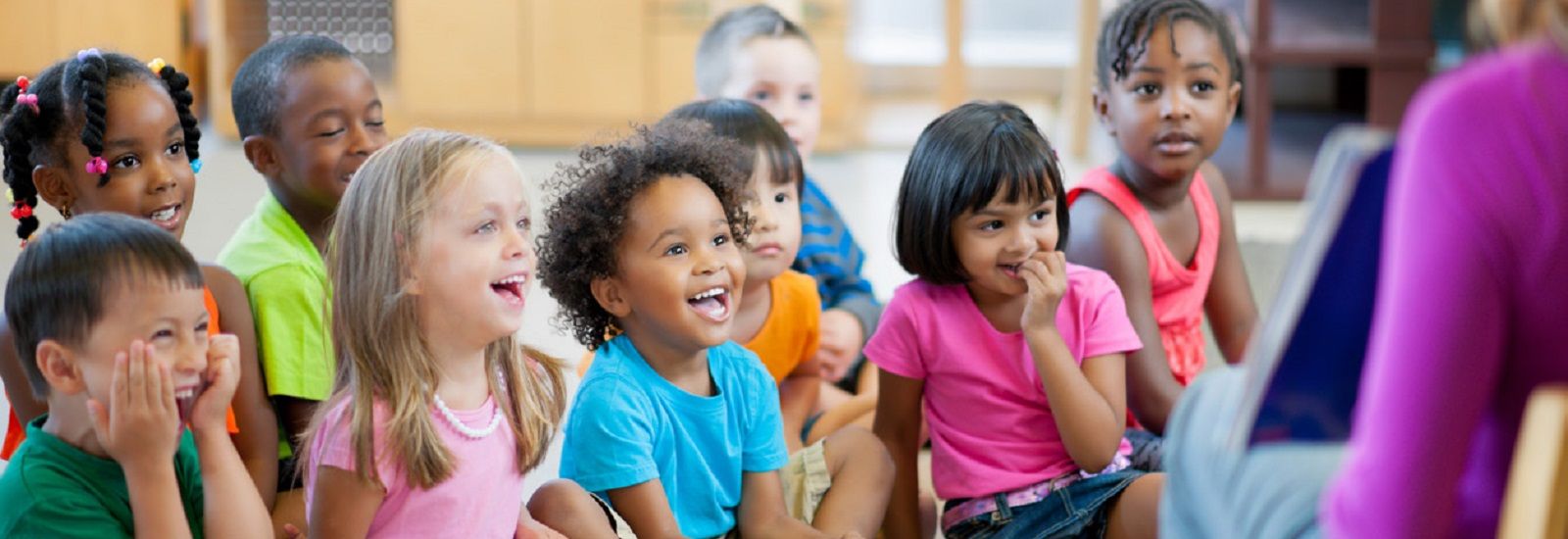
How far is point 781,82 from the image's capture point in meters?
2.48

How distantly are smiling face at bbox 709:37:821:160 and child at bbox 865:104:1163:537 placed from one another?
644 millimetres

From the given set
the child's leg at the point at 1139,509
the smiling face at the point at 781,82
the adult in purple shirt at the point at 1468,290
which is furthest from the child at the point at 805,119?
the adult in purple shirt at the point at 1468,290

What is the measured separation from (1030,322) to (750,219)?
0.35m

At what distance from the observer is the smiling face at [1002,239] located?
5.79 ft

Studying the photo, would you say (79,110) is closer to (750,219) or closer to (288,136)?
(288,136)

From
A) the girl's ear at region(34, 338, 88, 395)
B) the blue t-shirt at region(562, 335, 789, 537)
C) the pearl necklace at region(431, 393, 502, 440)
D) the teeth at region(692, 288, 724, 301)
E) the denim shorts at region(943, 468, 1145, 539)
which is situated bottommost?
the denim shorts at region(943, 468, 1145, 539)

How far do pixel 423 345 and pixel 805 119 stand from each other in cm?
104

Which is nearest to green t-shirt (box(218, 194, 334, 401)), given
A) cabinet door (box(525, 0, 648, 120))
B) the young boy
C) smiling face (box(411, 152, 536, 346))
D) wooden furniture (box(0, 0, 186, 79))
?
the young boy

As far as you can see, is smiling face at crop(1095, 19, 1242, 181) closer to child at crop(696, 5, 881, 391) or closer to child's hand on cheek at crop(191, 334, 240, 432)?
child at crop(696, 5, 881, 391)

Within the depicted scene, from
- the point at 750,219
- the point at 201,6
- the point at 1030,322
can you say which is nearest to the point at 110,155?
the point at 750,219

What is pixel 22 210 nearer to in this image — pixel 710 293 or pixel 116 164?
pixel 116 164

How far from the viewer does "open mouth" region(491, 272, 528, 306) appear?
1536 millimetres

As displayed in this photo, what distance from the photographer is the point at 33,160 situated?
5.49 feet

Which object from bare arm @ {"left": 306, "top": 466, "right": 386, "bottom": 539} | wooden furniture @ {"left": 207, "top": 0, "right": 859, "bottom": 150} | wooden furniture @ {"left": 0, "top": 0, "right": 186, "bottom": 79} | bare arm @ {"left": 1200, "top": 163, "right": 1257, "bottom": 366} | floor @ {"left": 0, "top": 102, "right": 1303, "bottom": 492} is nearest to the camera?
bare arm @ {"left": 306, "top": 466, "right": 386, "bottom": 539}
